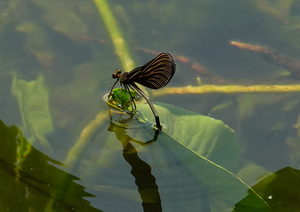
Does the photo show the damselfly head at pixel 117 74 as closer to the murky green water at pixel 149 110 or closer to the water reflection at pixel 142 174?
the murky green water at pixel 149 110

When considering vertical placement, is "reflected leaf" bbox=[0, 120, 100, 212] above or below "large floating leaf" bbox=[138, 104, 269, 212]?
below

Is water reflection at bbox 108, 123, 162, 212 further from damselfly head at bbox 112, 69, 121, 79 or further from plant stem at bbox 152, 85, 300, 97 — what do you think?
plant stem at bbox 152, 85, 300, 97

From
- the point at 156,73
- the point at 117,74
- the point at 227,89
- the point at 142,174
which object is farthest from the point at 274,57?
the point at 142,174

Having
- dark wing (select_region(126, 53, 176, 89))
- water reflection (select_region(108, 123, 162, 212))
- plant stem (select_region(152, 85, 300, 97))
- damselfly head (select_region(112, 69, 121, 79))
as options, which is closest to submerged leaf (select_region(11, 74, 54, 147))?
water reflection (select_region(108, 123, 162, 212))

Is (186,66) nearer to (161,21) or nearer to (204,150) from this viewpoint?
(161,21)

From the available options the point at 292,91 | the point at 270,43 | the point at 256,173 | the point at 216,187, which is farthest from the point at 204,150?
the point at 270,43

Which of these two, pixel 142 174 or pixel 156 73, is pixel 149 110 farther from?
pixel 142 174
